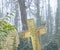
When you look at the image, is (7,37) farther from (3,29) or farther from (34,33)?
(34,33)

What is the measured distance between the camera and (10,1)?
11.9 feet

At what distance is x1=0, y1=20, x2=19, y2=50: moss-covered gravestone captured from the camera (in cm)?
142

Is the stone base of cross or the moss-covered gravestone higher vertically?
the moss-covered gravestone

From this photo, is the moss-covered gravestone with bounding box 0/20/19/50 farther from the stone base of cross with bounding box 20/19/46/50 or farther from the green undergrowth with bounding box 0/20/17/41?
the stone base of cross with bounding box 20/19/46/50

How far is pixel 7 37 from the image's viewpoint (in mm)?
1463

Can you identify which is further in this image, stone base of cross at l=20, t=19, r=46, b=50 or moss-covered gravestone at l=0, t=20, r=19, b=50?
stone base of cross at l=20, t=19, r=46, b=50

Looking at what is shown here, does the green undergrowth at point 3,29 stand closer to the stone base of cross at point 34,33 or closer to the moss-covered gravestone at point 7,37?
the moss-covered gravestone at point 7,37

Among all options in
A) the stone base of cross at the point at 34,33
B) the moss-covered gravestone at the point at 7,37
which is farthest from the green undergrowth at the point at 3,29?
the stone base of cross at the point at 34,33

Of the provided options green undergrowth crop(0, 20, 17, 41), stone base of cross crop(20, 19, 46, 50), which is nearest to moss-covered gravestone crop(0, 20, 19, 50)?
green undergrowth crop(0, 20, 17, 41)

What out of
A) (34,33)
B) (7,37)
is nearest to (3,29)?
(7,37)

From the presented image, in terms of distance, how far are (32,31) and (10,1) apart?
4.05ft

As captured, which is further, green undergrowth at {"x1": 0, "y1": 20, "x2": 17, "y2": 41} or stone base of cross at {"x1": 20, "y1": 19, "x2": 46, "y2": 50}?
stone base of cross at {"x1": 20, "y1": 19, "x2": 46, "y2": 50}

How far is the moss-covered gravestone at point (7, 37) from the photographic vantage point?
1422 millimetres

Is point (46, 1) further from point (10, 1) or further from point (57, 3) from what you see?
point (10, 1)
